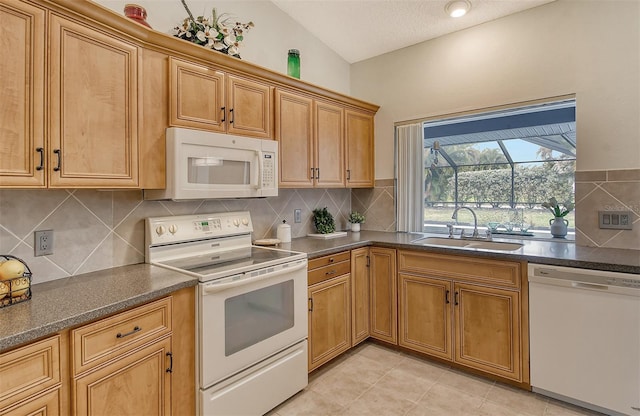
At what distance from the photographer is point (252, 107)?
7.64 ft

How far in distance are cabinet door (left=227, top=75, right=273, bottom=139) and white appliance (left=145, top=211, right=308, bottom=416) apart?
2.07 feet

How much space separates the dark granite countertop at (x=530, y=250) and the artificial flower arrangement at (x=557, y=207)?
21 cm

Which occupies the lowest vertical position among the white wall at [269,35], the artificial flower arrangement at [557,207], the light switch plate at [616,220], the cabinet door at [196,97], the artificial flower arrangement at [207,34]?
the light switch plate at [616,220]

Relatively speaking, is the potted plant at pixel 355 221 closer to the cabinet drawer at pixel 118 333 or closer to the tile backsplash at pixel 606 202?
the tile backsplash at pixel 606 202

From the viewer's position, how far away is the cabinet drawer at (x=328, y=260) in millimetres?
2355

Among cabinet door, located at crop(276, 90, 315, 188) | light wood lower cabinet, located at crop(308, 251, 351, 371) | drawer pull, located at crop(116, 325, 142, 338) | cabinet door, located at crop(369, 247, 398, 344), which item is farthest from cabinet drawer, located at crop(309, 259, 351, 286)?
drawer pull, located at crop(116, 325, 142, 338)

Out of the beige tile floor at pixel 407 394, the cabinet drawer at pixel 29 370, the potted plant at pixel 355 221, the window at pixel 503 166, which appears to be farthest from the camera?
the potted plant at pixel 355 221

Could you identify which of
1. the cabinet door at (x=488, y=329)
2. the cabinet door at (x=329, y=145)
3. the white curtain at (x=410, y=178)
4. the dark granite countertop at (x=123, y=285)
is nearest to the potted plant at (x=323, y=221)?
the cabinet door at (x=329, y=145)

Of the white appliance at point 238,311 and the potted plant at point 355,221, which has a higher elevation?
the potted plant at point 355,221

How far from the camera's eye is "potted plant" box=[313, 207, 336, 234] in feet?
10.3

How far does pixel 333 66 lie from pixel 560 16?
190 cm

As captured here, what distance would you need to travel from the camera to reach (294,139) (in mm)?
2658

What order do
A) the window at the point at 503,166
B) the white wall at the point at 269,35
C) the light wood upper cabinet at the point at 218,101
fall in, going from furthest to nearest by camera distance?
Answer: the window at the point at 503,166 < the white wall at the point at 269,35 < the light wood upper cabinet at the point at 218,101

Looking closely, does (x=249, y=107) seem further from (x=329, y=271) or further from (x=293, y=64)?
(x=329, y=271)
